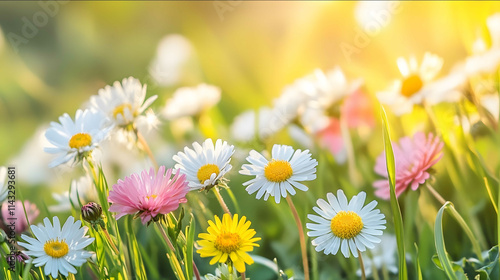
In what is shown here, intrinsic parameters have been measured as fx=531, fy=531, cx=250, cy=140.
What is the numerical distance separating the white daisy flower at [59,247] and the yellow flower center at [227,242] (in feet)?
0.29

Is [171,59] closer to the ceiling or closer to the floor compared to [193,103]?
closer to the ceiling

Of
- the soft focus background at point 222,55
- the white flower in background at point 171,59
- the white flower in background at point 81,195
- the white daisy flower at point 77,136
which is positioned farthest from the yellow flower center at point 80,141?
the white flower in background at point 171,59

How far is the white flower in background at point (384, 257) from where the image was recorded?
0.48 m

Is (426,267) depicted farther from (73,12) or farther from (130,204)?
(73,12)

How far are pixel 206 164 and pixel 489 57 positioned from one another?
1.06ft

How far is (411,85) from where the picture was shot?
0.57m

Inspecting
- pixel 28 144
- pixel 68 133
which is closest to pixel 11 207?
pixel 68 133

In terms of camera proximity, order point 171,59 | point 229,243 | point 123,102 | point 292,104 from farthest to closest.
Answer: point 171,59 < point 292,104 < point 123,102 < point 229,243


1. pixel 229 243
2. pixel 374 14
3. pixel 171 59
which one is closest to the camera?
pixel 229 243

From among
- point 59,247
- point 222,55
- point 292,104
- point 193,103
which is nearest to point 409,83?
point 292,104

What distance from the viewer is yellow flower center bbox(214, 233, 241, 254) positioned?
32 centimetres

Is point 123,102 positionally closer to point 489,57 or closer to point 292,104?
point 292,104

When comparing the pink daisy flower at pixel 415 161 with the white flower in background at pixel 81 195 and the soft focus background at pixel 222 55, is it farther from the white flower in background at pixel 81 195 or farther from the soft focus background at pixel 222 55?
the white flower in background at pixel 81 195

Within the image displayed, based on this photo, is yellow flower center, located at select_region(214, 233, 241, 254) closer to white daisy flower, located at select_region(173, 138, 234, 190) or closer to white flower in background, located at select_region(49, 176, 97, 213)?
white daisy flower, located at select_region(173, 138, 234, 190)
